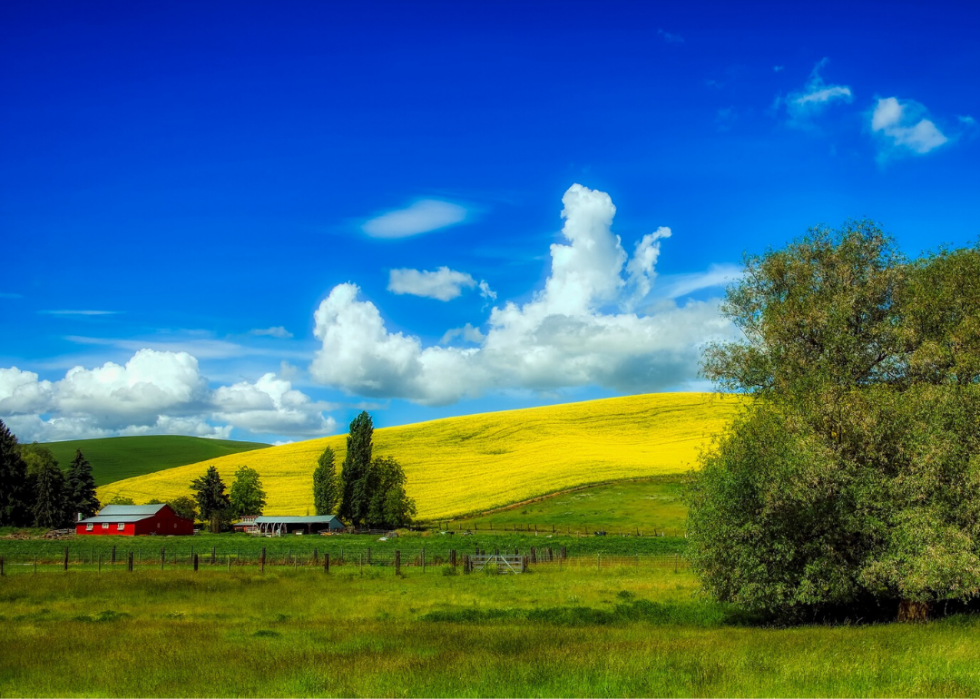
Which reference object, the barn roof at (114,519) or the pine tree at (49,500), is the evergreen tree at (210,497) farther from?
the pine tree at (49,500)

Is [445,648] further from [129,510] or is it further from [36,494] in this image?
[36,494]

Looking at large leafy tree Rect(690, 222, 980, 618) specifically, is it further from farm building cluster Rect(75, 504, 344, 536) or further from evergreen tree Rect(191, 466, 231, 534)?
evergreen tree Rect(191, 466, 231, 534)

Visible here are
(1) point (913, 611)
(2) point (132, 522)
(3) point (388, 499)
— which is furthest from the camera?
(2) point (132, 522)

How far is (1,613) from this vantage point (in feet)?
92.2

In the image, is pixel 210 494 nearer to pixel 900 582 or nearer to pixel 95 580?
pixel 95 580

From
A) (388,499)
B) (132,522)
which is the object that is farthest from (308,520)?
(132,522)

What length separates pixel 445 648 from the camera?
18.8 meters

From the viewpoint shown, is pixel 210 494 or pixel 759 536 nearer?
pixel 759 536

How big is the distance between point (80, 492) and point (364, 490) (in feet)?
142

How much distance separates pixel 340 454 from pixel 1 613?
10591 centimetres

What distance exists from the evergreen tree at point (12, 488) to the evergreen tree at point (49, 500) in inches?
59.8

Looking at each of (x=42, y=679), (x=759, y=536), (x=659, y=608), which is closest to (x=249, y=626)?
(x=42, y=679)

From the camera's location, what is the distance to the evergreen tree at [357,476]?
9525cm

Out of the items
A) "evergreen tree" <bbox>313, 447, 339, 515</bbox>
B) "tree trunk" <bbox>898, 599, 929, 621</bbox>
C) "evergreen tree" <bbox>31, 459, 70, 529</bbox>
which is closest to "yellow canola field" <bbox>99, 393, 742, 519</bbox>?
"evergreen tree" <bbox>313, 447, 339, 515</bbox>
